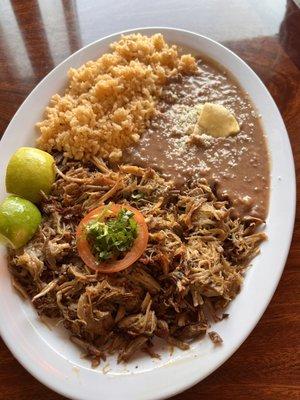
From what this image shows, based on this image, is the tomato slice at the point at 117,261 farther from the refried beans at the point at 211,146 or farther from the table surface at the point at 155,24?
the table surface at the point at 155,24

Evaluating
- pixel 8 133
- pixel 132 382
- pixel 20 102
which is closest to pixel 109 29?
pixel 20 102

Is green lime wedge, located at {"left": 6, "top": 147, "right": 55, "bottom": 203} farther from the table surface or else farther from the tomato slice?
the table surface

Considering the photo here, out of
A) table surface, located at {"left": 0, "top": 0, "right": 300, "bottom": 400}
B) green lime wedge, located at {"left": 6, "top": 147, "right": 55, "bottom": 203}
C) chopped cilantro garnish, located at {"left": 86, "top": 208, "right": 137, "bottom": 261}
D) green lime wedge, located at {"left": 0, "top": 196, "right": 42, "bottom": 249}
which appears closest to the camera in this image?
chopped cilantro garnish, located at {"left": 86, "top": 208, "right": 137, "bottom": 261}

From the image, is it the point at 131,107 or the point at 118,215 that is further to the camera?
the point at 131,107

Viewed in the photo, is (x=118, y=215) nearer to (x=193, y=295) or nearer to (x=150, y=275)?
(x=150, y=275)

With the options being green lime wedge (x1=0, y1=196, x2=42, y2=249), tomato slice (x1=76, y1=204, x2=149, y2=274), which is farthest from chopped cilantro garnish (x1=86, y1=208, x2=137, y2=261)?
green lime wedge (x1=0, y1=196, x2=42, y2=249)

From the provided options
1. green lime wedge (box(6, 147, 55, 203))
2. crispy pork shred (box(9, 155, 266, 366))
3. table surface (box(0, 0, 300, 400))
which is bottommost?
crispy pork shred (box(9, 155, 266, 366))
